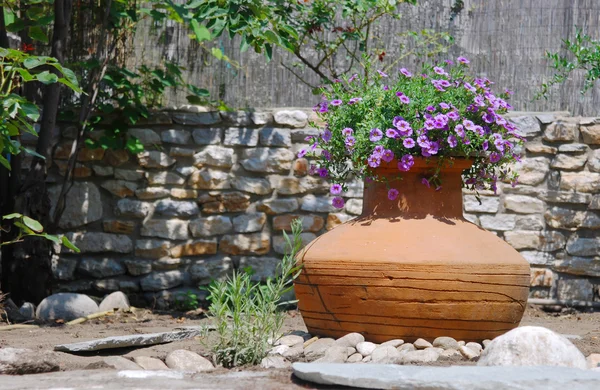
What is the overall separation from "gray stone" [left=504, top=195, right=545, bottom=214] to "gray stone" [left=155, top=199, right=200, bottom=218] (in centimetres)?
215

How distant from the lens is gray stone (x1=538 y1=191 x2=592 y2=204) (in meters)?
5.23

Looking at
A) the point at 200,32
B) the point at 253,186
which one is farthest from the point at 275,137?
the point at 200,32

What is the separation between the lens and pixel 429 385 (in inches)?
83.2

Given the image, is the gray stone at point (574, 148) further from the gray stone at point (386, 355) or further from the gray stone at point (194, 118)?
the gray stone at point (386, 355)

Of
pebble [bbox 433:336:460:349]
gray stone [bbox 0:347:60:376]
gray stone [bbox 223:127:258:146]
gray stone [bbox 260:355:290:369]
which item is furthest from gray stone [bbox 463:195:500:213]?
gray stone [bbox 0:347:60:376]

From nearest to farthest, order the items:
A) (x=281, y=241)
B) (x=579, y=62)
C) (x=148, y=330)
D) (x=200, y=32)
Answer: (x=148, y=330) < (x=200, y=32) < (x=579, y=62) < (x=281, y=241)

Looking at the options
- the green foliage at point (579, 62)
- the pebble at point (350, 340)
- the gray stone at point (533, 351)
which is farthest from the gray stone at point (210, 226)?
the gray stone at point (533, 351)

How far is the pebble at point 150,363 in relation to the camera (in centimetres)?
291

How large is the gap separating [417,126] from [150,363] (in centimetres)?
141

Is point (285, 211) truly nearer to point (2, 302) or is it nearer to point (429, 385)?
point (2, 302)

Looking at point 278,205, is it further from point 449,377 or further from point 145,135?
point 449,377

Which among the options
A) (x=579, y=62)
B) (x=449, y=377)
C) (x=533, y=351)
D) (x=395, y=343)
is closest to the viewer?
(x=449, y=377)

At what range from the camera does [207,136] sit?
5.35 metres

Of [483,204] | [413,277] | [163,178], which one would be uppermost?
[163,178]
